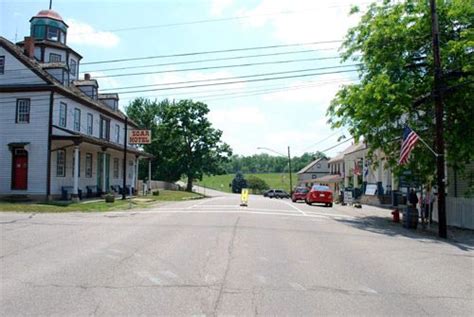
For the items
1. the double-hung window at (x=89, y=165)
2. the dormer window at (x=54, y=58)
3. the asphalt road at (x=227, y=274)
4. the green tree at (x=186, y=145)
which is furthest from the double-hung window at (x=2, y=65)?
the green tree at (x=186, y=145)

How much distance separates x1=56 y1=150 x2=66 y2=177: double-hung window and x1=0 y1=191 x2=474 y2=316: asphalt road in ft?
54.9

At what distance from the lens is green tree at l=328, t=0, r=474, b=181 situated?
1961 centimetres

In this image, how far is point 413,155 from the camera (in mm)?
21594

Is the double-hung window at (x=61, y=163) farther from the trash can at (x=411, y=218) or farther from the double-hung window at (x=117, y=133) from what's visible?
the trash can at (x=411, y=218)

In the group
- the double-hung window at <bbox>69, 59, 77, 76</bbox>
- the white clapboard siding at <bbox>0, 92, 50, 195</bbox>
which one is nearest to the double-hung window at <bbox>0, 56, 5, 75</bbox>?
the white clapboard siding at <bbox>0, 92, 50, 195</bbox>

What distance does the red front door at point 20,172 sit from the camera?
30.0 m

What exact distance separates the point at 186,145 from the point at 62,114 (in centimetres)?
4492

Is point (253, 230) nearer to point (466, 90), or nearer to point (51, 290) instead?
point (51, 290)

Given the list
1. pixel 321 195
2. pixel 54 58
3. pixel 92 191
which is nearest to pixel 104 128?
pixel 92 191

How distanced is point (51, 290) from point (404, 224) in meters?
17.1

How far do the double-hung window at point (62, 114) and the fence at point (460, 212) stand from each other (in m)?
24.2

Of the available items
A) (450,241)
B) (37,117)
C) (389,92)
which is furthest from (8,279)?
(37,117)

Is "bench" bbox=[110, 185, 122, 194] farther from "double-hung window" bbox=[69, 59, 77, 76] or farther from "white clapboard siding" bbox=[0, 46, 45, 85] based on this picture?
"white clapboard siding" bbox=[0, 46, 45, 85]

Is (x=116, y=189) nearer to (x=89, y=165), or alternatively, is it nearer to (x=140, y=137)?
(x=89, y=165)
